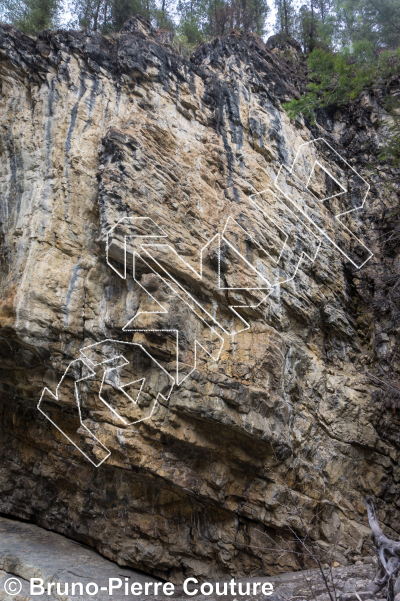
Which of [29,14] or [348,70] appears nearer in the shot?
[348,70]

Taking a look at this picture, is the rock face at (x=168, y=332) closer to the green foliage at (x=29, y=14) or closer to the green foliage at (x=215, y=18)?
the green foliage at (x=29, y=14)

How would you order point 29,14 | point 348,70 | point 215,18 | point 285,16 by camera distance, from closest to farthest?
point 348,70 → point 29,14 → point 215,18 → point 285,16

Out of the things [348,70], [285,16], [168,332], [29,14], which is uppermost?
[285,16]

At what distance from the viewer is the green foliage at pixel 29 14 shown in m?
10.1

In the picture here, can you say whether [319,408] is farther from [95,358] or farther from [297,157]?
[297,157]

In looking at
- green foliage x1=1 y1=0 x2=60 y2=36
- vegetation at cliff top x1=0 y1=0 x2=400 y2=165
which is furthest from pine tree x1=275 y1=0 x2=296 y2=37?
green foliage x1=1 y1=0 x2=60 y2=36

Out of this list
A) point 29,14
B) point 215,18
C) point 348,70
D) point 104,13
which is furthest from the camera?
point 215,18

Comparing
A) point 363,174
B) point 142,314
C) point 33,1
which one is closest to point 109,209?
point 142,314

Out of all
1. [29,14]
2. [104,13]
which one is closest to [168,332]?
[29,14]

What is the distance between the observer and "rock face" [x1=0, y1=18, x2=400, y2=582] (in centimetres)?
595

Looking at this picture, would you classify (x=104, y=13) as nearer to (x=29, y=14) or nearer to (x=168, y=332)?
(x=29, y=14)

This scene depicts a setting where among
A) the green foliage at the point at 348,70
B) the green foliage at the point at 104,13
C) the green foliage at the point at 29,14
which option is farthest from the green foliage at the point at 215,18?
the green foliage at the point at 348,70

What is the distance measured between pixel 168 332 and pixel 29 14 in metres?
9.61

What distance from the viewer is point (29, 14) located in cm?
1023
